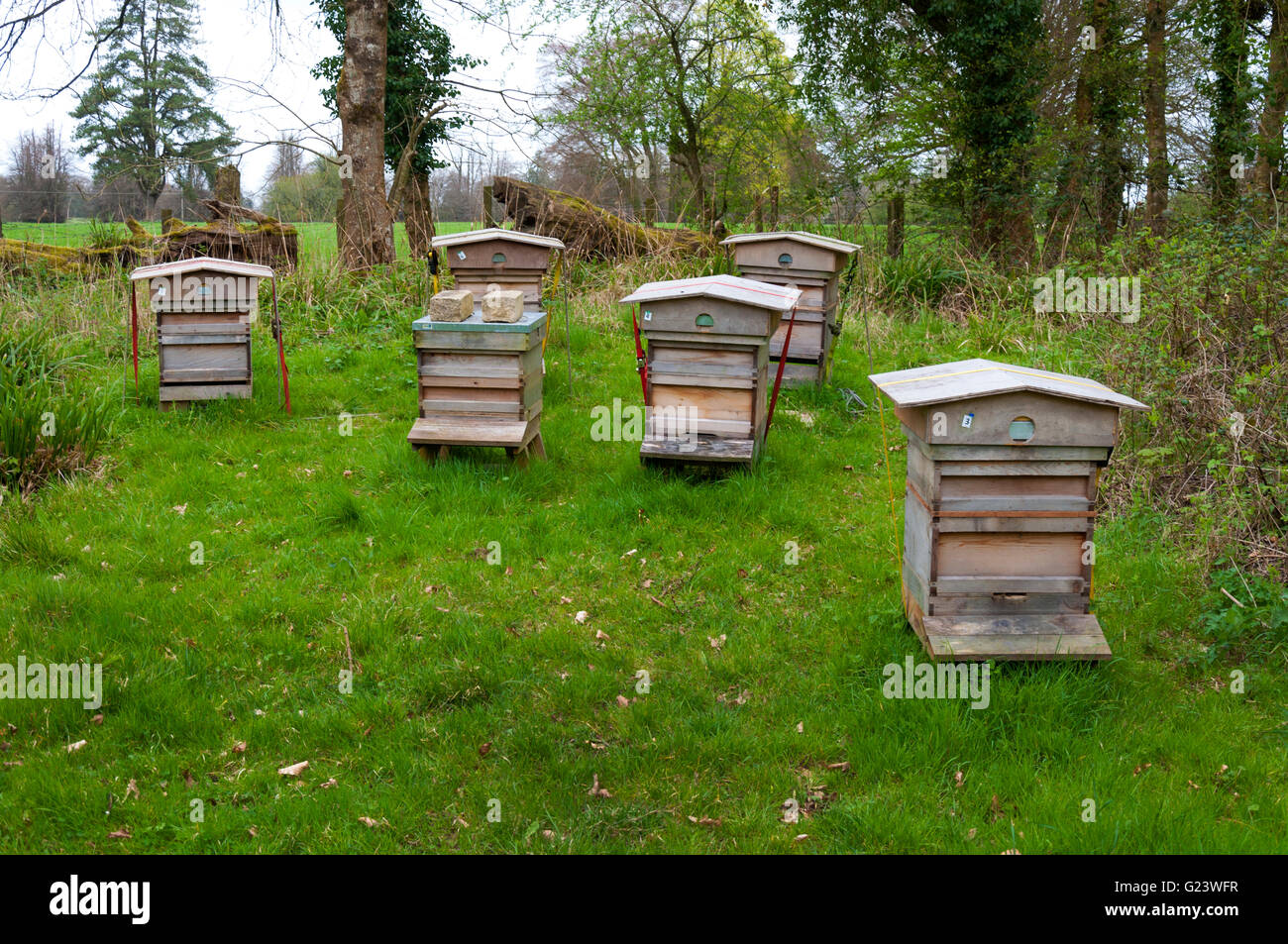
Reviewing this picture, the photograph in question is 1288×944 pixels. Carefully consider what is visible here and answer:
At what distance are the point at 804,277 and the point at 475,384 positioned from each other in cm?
383

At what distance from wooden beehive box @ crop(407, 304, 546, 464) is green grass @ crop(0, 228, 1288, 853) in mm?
297

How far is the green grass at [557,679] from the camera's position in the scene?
385 cm

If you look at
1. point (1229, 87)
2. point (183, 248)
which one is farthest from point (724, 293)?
point (1229, 87)

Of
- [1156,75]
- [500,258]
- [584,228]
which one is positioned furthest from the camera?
[1156,75]

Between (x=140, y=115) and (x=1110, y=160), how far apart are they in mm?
34256

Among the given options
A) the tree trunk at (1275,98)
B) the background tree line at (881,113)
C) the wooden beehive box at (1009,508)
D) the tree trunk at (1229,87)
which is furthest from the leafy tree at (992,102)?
the wooden beehive box at (1009,508)

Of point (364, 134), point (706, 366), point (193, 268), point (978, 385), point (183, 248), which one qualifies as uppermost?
point (364, 134)

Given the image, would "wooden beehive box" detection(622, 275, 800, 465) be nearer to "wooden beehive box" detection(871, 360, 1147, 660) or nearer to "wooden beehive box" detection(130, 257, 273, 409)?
"wooden beehive box" detection(871, 360, 1147, 660)

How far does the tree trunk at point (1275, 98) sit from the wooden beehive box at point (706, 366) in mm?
10196

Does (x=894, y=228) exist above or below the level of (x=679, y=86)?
below

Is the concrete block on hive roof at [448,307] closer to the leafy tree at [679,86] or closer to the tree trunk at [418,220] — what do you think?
the tree trunk at [418,220]

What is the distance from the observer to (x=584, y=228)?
14.6 metres

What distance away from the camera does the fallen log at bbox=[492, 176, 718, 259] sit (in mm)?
14453

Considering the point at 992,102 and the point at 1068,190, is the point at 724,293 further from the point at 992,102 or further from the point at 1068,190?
the point at 992,102
